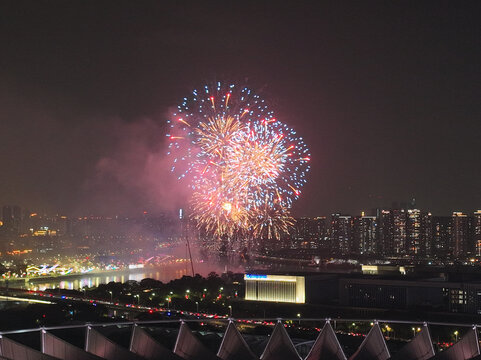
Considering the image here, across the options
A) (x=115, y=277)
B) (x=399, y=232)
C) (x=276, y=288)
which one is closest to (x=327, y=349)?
(x=276, y=288)

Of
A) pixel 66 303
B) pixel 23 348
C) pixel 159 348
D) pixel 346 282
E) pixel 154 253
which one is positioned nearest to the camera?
pixel 23 348

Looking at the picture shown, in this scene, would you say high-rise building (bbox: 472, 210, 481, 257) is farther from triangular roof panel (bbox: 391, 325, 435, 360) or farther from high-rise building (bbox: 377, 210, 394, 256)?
triangular roof panel (bbox: 391, 325, 435, 360)

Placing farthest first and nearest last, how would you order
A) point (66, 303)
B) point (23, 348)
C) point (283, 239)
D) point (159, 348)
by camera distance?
point (283, 239)
point (66, 303)
point (159, 348)
point (23, 348)

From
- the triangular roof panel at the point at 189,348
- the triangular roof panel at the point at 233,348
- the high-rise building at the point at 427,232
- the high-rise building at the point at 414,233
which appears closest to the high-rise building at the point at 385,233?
the high-rise building at the point at 414,233

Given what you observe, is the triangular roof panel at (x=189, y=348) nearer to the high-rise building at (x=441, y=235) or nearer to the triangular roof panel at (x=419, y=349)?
the triangular roof panel at (x=419, y=349)

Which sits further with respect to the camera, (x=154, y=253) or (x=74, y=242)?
(x=74, y=242)

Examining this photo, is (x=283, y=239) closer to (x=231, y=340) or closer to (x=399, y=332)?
(x=399, y=332)

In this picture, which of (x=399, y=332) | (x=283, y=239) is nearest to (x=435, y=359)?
(x=399, y=332)

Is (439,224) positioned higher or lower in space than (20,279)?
higher
